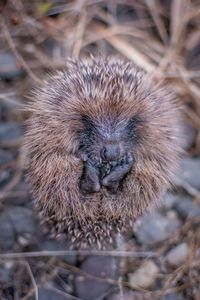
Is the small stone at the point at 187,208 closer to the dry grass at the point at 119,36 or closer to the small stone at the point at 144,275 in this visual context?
the dry grass at the point at 119,36

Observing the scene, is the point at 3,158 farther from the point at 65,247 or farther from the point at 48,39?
the point at 48,39

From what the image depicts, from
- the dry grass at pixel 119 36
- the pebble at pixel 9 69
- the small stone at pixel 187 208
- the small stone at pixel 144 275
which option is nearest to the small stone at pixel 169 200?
the small stone at pixel 187 208

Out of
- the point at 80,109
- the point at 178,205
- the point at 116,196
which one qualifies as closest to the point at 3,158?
the point at 80,109

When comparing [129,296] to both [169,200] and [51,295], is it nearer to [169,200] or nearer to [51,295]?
[51,295]

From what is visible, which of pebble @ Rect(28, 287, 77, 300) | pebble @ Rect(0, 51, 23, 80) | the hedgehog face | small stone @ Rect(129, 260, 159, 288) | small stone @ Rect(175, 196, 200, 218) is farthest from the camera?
pebble @ Rect(0, 51, 23, 80)

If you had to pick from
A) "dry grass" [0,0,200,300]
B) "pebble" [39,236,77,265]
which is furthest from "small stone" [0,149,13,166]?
"pebble" [39,236,77,265]

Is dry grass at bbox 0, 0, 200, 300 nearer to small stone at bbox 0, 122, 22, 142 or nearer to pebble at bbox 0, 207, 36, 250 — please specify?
small stone at bbox 0, 122, 22, 142
